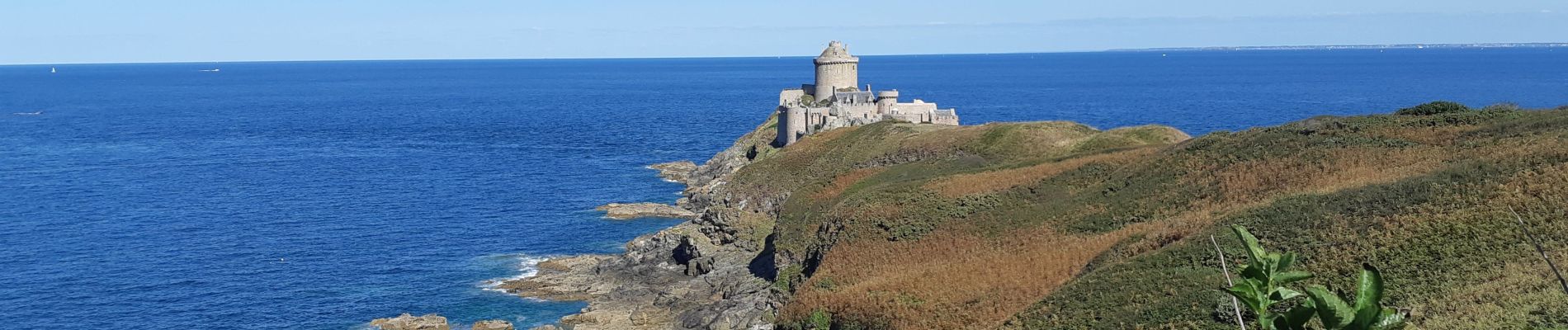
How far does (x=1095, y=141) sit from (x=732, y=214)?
2020 cm

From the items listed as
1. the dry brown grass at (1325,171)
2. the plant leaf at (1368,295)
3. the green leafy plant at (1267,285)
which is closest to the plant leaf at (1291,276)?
the green leafy plant at (1267,285)

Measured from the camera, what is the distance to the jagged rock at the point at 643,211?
80625 millimetres

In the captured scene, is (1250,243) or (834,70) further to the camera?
(834,70)

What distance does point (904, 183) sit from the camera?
56.2 metres

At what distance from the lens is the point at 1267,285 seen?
6.56 m

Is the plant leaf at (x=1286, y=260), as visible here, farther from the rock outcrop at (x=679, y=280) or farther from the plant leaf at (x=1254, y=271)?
the rock outcrop at (x=679, y=280)

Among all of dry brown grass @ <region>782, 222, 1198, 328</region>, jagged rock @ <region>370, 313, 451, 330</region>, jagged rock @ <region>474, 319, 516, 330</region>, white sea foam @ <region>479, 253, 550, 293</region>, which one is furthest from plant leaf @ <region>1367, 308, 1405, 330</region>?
white sea foam @ <region>479, 253, 550, 293</region>

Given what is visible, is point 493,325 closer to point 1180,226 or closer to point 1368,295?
point 1180,226

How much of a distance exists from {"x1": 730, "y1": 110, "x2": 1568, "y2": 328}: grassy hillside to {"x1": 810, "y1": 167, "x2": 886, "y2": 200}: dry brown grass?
0.28 meters

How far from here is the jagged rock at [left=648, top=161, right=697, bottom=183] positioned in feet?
339

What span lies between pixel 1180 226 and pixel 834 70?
76.9 metres

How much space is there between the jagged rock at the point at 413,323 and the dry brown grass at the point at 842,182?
19.7 metres

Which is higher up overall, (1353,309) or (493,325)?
(1353,309)

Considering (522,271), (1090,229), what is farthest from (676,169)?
(1090,229)
